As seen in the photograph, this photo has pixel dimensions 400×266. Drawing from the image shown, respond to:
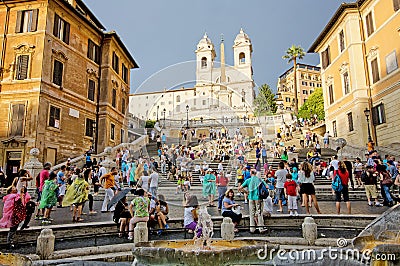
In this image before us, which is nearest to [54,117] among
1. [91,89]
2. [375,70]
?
[91,89]

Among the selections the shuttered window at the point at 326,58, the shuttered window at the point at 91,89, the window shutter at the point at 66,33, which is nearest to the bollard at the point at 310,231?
the window shutter at the point at 66,33

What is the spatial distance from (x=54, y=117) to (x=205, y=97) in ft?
38.2

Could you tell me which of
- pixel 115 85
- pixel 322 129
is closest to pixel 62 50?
pixel 115 85

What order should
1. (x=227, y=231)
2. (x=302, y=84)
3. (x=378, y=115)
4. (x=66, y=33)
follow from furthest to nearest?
(x=302, y=84) < (x=66, y=33) < (x=378, y=115) < (x=227, y=231)

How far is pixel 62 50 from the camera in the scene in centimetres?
2367

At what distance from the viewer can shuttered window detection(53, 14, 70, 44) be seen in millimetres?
23219

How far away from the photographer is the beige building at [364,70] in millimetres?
21438

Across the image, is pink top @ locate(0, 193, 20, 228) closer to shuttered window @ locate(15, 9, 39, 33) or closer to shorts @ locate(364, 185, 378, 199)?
shorts @ locate(364, 185, 378, 199)

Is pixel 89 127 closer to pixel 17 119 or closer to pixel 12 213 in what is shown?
pixel 17 119

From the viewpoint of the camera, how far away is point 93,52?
28.2 m

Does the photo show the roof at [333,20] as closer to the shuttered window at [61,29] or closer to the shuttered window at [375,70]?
the shuttered window at [375,70]

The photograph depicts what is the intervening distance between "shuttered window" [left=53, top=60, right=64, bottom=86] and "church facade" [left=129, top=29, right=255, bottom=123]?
5473mm

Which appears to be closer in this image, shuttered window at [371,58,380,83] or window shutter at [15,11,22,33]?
window shutter at [15,11,22,33]

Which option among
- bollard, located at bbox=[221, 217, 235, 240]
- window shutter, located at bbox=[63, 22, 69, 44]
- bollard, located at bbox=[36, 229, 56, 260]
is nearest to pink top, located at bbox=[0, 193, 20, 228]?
bollard, located at bbox=[36, 229, 56, 260]
